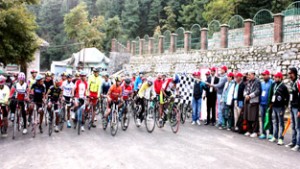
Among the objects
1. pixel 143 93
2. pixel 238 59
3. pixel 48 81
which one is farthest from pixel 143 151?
pixel 238 59

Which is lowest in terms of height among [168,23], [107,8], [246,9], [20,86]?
[20,86]

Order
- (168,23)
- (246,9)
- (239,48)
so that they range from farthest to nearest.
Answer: (168,23) → (246,9) → (239,48)

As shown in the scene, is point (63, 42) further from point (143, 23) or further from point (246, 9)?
point (246, 9)

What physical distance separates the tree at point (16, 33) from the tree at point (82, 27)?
1890 inches

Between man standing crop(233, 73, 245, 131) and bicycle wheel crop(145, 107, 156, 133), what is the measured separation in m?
2.87

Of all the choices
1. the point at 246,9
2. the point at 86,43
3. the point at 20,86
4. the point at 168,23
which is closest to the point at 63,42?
the point at 86,43

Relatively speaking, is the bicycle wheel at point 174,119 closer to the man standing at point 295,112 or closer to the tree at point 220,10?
the man standing at point 295,112

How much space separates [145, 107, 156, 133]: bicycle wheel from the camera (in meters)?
10.6

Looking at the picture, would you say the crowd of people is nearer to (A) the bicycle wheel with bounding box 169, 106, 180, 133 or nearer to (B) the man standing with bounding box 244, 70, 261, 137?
(B) the man standing with bounding box 244, 70, 261, 137

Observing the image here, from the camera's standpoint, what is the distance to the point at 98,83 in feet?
37.2

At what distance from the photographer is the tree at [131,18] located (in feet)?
237

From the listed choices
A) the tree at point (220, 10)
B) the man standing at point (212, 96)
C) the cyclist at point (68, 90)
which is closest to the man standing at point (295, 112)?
the man standing at point (212, 96)

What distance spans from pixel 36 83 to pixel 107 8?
8049 centimetres

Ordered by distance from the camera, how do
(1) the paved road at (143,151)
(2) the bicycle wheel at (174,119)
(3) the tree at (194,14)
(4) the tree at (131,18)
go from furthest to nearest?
(4) the tree at (131,18) → (3) the tree at (194,14) → (2) the bicycle wheel at (174,119) → (1) the paved road at (143,151)
